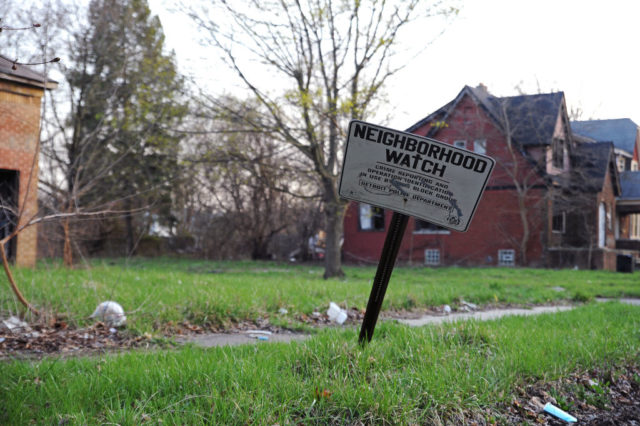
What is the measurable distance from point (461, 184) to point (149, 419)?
2611 mm

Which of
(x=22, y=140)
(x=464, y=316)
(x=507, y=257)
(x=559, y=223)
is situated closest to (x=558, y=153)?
(x=559, y=223)

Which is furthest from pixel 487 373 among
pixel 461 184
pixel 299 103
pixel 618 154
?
pixel 618 154

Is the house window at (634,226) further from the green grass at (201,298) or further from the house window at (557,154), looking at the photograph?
the green grass at (201,298)

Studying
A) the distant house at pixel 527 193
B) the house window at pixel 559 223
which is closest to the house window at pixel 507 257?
the distant house at pixel 527 193

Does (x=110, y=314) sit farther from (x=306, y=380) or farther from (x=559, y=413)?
(x=559, y=413)

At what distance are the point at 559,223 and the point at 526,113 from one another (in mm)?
5656

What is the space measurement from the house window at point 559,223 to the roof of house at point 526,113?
405 centimetres

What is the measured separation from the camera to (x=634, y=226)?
35.6m

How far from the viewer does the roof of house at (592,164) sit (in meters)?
26.5

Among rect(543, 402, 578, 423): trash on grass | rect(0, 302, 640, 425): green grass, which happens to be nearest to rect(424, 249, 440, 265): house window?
rect(0, 302, 640, 425): green grass

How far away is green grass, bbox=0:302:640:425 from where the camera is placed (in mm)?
3359

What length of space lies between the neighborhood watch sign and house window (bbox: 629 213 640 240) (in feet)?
116

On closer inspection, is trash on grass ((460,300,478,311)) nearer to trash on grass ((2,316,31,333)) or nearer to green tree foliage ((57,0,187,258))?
trash on grass ((2,316,31,333))

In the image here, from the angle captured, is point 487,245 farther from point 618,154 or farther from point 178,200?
point 178,200
